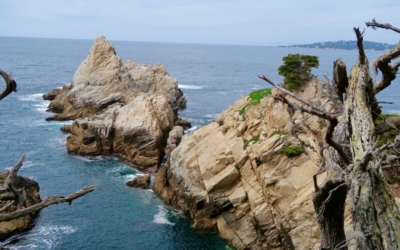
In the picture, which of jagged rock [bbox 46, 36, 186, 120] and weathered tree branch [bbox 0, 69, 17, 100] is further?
jagged rock [bbox 46, 36, 186, 120]

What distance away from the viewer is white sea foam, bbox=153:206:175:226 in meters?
36.4

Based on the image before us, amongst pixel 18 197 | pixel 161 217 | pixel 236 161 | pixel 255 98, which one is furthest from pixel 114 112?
pixel 18 197

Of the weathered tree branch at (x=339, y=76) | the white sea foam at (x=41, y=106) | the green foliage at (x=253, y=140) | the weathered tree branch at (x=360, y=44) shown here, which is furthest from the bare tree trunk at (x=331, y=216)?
the white sea foam at (x=41, y=106)

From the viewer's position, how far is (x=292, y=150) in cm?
3125

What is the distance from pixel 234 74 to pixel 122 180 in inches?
4568

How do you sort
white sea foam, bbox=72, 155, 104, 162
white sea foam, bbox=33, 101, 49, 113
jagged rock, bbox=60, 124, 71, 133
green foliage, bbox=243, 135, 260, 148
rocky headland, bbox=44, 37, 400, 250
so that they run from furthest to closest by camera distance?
white sea foam, bbox=33, 101, 49, 113
jagged rock, bbox=60, 124, 71, 133
white sea foam, bbox=72, 155, 104, 162
green foliage, bbox=243, 135, 260, 148
rocky headland, bbox=44, 37, 400, 250

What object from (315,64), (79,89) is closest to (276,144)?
(315,64)

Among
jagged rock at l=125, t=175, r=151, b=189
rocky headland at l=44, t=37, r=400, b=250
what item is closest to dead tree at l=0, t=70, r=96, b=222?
rocky headland at l=44, t=37, r=400, b=250

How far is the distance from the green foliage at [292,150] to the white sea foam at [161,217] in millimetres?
12619

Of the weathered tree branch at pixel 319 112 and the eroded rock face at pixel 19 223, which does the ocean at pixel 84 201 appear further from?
the weathered tree branch at pixel 319 112

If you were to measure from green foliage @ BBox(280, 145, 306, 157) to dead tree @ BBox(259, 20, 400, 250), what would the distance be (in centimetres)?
2389

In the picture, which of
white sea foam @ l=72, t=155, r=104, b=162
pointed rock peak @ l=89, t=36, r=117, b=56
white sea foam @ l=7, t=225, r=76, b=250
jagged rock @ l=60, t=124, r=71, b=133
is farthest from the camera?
pointed rock peak @ l=89, t=36, r=117, b=56

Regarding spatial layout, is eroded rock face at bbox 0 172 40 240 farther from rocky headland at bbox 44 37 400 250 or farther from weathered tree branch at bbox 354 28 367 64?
weathered tree branch at bbox 354 28 367 64

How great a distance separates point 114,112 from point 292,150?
3315cm
